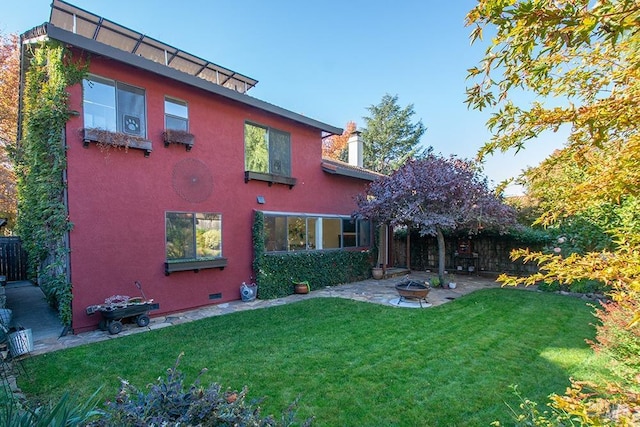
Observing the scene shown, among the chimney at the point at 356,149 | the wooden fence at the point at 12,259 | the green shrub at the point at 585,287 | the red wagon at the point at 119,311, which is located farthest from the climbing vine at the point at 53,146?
the green shrub at the point at 585,287

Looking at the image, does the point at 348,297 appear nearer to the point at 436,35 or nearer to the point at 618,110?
the point at 436,35

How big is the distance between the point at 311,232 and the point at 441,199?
439cm

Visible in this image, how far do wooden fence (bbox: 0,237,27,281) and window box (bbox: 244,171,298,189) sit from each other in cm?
997

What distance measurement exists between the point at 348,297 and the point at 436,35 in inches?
276

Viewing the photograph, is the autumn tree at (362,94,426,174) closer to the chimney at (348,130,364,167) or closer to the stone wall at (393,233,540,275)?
the chimney at (348,130,364,167)

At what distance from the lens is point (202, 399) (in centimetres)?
202

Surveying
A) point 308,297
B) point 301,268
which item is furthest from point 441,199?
point 308,297

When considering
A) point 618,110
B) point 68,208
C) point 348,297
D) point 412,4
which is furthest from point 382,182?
point 618,110

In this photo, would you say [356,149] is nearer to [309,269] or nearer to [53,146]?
[309,269]

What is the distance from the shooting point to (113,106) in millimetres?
6496

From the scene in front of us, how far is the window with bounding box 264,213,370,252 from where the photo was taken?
372 inches

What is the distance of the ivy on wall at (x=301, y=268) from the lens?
8.77 m

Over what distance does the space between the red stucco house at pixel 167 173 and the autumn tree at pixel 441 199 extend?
3128 millimetres

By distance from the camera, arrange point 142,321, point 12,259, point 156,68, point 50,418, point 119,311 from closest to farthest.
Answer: point 50,418 → point 119,311 → point 142,321 → point 156,68 → point 12,259
